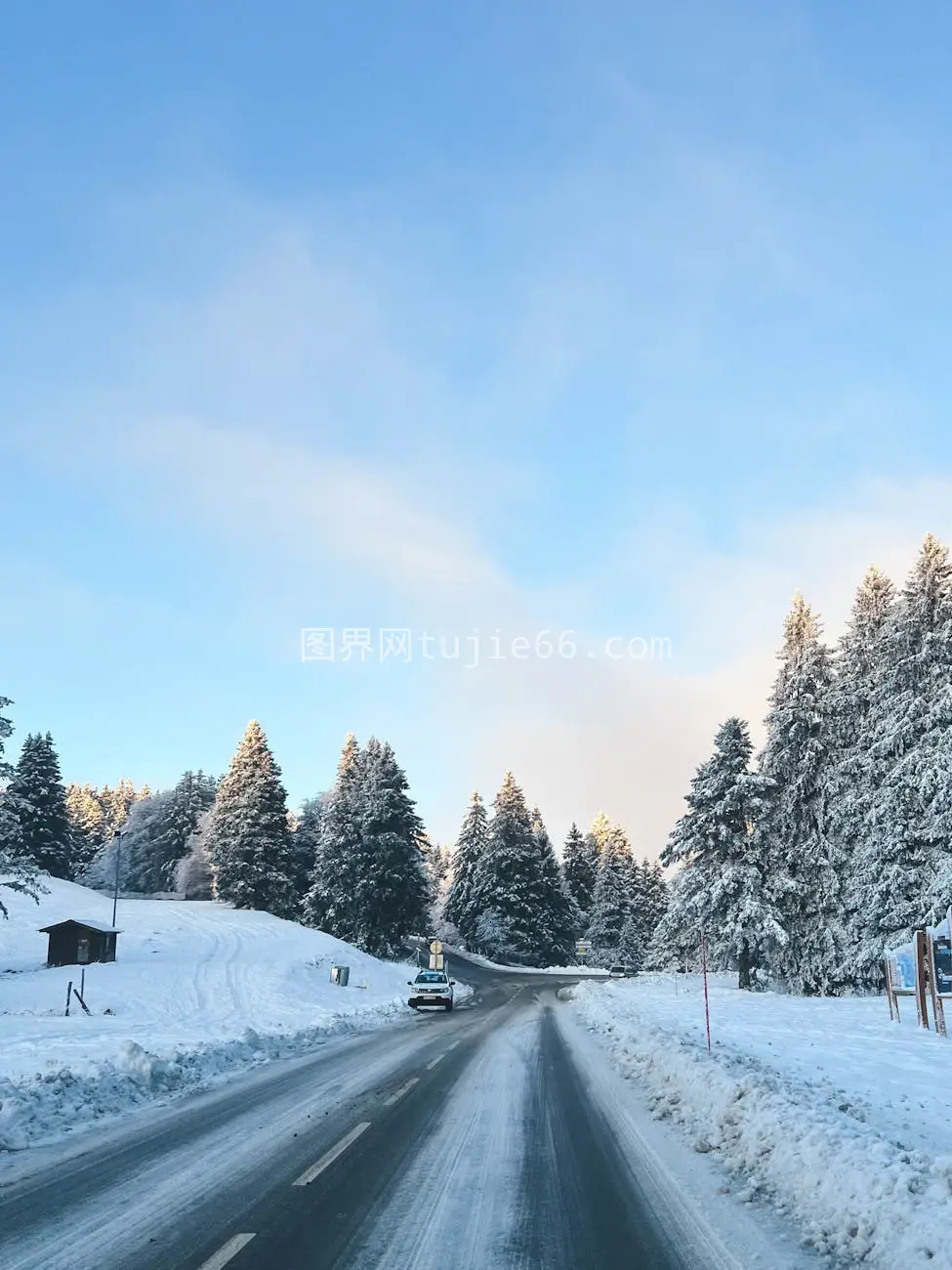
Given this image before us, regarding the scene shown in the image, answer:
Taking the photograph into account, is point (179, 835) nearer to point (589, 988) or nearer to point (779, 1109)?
point (589, 988)

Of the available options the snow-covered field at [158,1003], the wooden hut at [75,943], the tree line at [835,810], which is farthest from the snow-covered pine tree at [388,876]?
the tree line at [835,810]

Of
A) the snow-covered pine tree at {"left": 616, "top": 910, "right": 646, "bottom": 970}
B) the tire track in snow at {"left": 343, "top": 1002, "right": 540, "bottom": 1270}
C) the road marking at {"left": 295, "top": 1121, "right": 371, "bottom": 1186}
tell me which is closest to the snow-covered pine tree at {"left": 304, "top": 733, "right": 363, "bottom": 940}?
the snow-covered pine tree at {"left": 616, "top": 910, "right": 646, "bottom": 970}

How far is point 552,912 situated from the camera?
82438mm

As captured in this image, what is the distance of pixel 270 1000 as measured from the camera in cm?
3372

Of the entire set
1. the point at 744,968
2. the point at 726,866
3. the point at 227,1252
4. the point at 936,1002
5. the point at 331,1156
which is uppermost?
the point at 726,866

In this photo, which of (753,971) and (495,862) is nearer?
(753,971)

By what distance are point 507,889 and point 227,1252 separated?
241ft

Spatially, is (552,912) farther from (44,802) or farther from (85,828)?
(85,828)

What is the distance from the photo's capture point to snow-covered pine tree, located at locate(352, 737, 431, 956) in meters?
57.8

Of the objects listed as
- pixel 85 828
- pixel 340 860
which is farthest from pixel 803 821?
pixel 85 828

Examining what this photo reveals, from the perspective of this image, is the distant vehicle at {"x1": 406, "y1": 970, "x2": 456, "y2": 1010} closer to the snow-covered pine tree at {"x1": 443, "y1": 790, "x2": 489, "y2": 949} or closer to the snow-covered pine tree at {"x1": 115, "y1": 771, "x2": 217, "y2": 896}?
the snow-covered pine tree at {"x1": 443, "y1": 790, "x2": 489, "y2": 949}

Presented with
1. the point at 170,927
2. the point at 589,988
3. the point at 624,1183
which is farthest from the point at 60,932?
the point at 624,1183

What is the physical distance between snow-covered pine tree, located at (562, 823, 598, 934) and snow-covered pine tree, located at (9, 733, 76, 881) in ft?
168

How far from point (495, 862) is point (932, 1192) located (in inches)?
2876
